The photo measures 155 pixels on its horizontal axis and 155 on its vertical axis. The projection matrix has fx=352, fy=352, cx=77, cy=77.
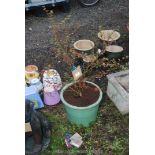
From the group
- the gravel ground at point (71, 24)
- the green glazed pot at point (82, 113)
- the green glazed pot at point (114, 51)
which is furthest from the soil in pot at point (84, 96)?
the gravel ground at point (71, 24)

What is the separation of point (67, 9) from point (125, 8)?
1123mm

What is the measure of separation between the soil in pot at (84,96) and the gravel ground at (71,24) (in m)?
1.07

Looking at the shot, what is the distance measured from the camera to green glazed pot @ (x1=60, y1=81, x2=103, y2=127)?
159 inches

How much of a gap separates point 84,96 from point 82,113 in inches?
8.7

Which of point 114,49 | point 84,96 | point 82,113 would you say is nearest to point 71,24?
point 114,49

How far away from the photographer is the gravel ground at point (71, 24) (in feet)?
18.1

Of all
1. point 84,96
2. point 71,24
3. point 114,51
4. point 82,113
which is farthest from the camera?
point 71,24

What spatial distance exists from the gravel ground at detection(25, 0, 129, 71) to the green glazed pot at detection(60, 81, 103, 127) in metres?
1.23

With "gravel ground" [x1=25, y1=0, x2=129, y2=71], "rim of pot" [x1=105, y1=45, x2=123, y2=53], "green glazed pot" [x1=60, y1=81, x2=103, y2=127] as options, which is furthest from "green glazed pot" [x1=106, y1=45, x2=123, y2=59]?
"green glazed pot" [x1=60, y1=81, x2=103, y2=127]

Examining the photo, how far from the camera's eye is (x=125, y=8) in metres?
6.81

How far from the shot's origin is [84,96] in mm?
4203

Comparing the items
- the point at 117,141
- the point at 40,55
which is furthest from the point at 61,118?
the point at 40,55

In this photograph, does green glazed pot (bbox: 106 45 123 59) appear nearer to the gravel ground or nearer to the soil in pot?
the gravel ground

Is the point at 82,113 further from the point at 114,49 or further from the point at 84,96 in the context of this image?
the point at 114,49
